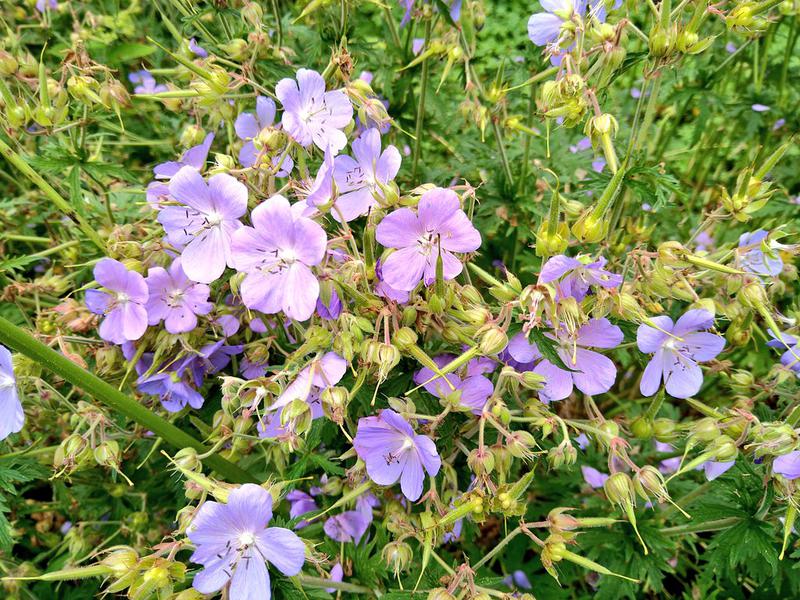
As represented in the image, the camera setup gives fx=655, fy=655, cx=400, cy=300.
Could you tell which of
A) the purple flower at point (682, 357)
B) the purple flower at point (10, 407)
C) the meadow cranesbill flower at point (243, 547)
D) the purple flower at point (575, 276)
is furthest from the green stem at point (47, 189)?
the purple flower at point (682, 357)

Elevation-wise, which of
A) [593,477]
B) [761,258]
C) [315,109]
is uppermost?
[315,109]

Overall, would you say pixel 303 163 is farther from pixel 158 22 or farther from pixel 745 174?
pixel 158 22

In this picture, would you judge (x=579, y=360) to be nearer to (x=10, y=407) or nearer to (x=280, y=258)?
(x=280, y=258)

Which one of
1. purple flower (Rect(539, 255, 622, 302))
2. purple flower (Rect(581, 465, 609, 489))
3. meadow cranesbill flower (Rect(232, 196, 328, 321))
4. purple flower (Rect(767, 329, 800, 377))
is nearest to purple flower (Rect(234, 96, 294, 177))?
meadow cranesbill flower (Rect(232, 196, 328, 321))

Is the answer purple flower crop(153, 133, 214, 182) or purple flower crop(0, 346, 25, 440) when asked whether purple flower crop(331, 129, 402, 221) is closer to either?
purple flower crop(153, 133, 214, 182)

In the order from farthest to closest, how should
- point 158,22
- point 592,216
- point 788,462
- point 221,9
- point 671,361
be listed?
point 158,22 → point 221,9 → point 671,361 → point 788,462 → point 592,216

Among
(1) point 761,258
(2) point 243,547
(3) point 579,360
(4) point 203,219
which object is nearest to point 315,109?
(4) point 203,219

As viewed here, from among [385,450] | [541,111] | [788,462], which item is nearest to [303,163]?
[541,111]
